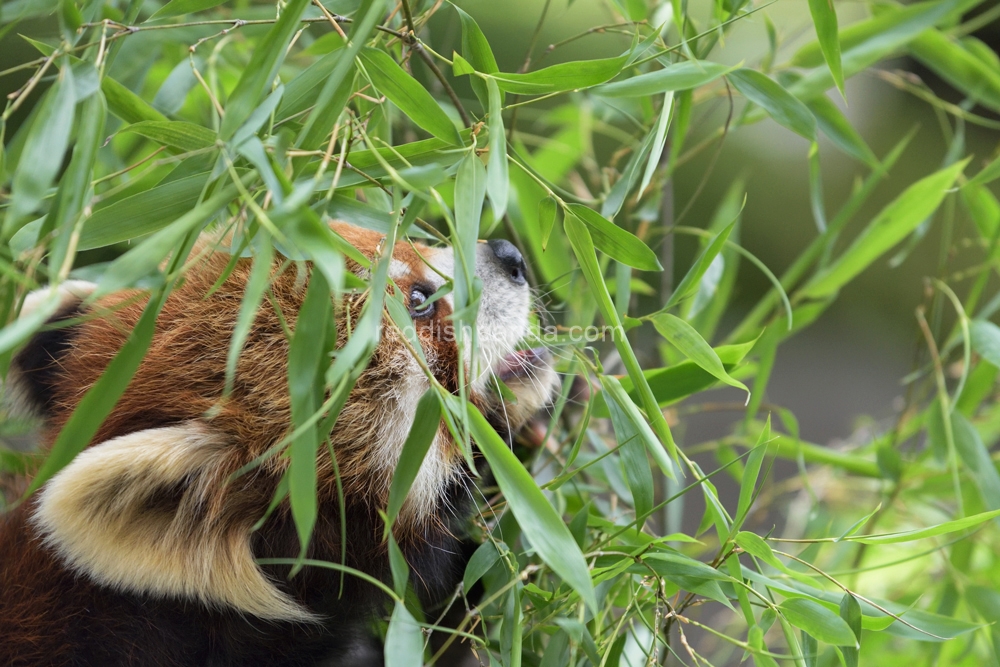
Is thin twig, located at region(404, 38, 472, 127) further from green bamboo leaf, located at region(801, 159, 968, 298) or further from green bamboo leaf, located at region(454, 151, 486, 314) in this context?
green bamboo leaf, located at region(801, 159, 968, 298)

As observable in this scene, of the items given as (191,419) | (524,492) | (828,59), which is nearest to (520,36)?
(828,59)

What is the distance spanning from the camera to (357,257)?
0.66 m

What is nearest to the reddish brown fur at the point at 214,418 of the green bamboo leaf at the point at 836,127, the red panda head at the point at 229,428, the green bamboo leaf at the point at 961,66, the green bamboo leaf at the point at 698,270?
the red panda head at the point at 229,428

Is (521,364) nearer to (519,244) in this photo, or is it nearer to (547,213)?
(519,244)

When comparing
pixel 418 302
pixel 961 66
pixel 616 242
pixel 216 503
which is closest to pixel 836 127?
pixel 961 66

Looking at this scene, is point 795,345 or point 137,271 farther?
point 795,345

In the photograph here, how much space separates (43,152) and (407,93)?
0.31 meters

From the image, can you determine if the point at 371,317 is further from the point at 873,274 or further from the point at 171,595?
the point at 873,274

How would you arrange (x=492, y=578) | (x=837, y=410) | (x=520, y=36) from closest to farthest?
(x=492, y=578), (x=520, y=36), (x=837, y=410)

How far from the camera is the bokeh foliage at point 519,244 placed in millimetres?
587

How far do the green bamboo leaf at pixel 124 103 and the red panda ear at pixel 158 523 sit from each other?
0.36m

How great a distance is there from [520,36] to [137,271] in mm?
1871

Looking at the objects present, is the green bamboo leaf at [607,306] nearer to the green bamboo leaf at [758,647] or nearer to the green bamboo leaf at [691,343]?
the green bamboo leaf at [691,343]

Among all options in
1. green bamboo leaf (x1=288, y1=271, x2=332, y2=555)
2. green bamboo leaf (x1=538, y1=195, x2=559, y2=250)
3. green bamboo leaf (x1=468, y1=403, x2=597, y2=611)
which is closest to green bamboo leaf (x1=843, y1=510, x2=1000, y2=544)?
green bamboo leaf (x1=468, y1=403, x2=597, y2=611)
